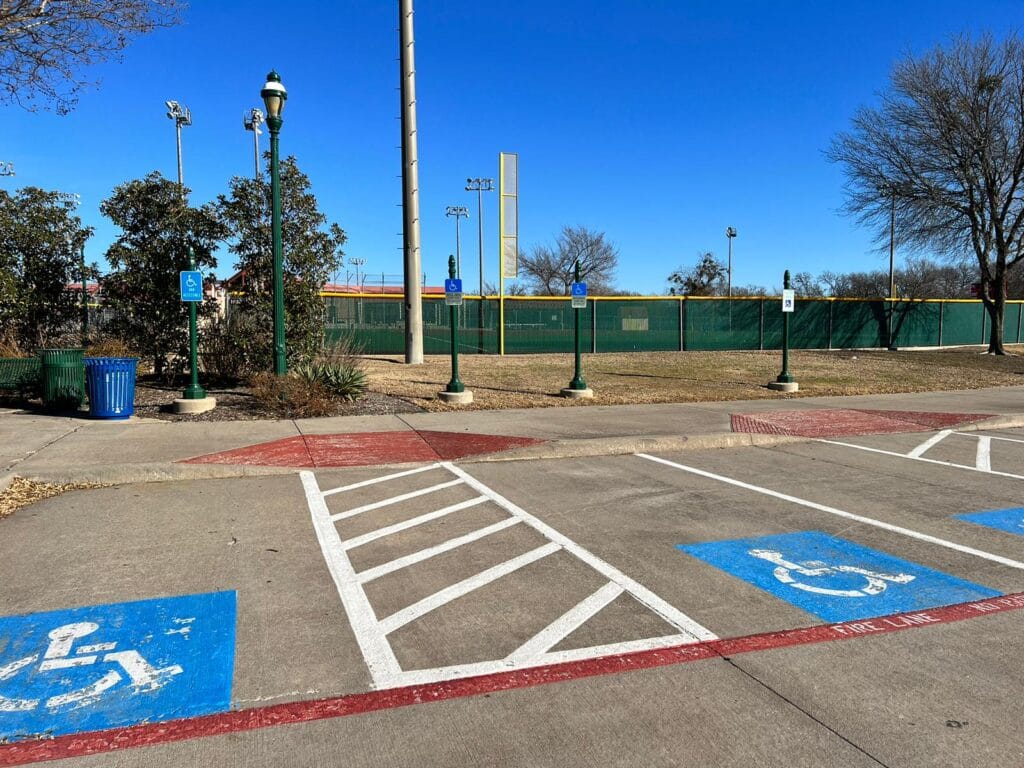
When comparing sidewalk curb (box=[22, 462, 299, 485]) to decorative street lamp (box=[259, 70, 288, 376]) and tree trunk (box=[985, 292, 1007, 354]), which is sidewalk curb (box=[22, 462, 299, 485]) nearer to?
decorative street lamp (box=[259, 70, 288, 376])

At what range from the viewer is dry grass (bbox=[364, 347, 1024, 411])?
14.6m

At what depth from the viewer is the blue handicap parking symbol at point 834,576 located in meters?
4.24

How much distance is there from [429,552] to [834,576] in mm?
2822

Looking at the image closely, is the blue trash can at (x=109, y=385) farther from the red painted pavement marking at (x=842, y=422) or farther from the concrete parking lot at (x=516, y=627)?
the red painted pavement marking at (x=842, y=422)

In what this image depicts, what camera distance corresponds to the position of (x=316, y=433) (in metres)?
9.81

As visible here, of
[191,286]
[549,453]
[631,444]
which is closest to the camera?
[549,453]

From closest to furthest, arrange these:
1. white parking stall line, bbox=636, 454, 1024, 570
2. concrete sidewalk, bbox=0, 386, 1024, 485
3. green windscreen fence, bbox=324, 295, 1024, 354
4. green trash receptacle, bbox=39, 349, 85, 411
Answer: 1. white parking stall line, bbox=636, 454, 1024, 570
2. concrete sidewalk, bbox=0, 386, 1024, 485
3. green trash receptacle, bbox=39, 349, 85, 411
4. green windscreen fence, bbox=324, 295, 1024, 354

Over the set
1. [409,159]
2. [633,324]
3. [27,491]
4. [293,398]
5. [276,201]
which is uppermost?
[409,159]

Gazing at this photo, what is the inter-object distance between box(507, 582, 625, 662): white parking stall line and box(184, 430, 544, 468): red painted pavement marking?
14.6 ft

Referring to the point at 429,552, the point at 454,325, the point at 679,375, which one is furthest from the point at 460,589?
the point at 679,375

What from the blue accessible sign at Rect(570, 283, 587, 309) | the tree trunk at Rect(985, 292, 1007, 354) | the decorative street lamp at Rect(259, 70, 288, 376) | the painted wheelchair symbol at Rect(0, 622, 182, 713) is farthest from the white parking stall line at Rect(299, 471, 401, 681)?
the tree trunk at Rect(985, 292, 1007, 354)

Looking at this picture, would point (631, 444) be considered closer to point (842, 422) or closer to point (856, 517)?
point (856, 517)

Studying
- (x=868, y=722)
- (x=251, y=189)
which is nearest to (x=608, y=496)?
(x=868, y=722)

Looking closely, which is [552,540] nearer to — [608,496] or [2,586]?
[608,496]
